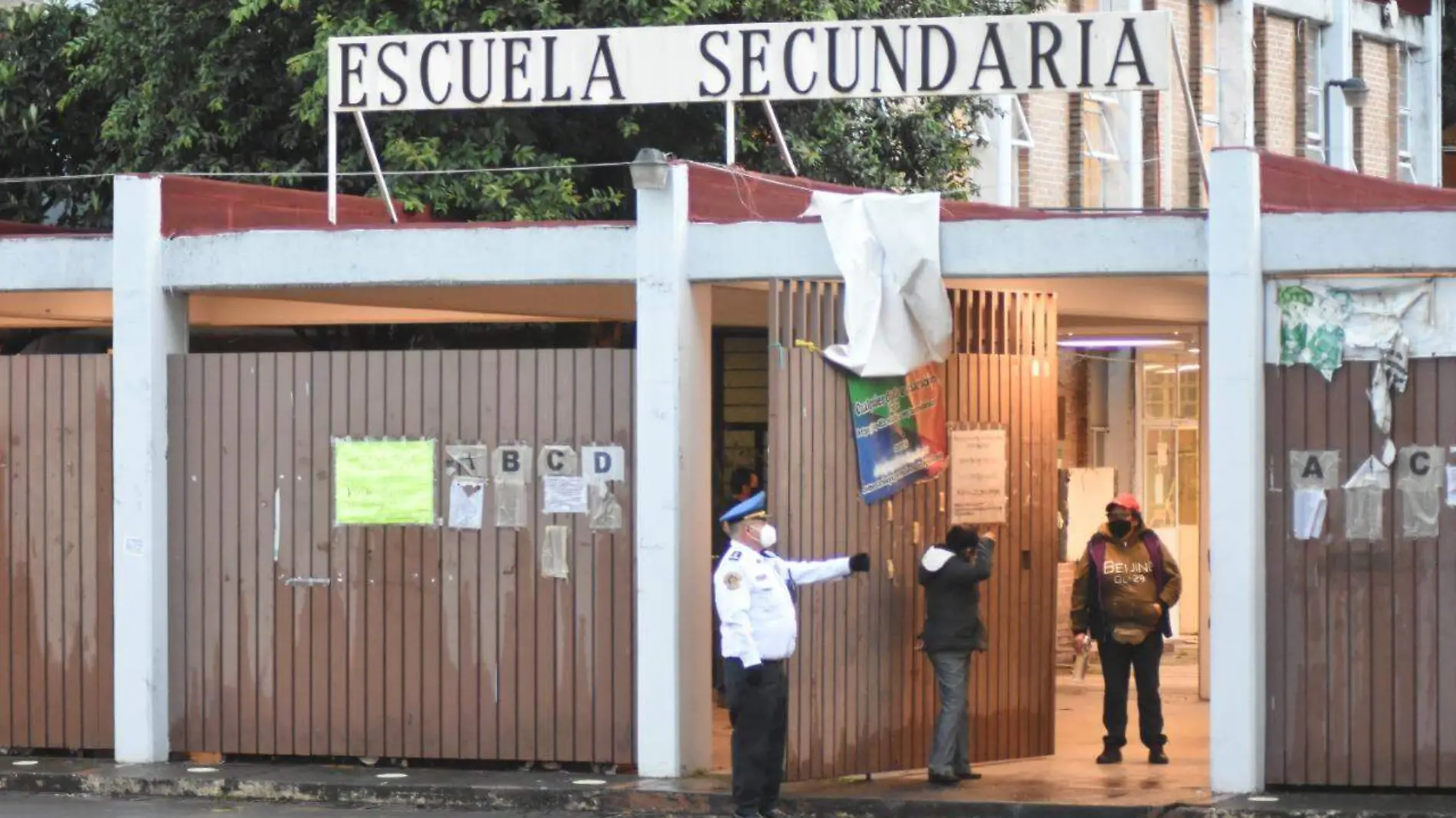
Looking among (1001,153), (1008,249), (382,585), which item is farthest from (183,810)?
(1001,153)

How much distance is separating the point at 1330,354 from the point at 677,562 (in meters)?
3.65

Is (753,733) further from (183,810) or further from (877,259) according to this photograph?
(183,810)

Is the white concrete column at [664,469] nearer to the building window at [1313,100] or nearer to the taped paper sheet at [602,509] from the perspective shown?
the taped paper sheet at [602,509]

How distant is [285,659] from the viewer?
14.0m

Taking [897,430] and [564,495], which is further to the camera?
[564,495]

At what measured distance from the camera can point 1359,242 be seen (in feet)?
40.1

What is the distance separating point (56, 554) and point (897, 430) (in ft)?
16.7

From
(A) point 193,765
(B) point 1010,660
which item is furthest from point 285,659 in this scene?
(B) point 1010,660

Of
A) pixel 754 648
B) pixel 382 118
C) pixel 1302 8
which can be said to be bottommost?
pixel 754 648

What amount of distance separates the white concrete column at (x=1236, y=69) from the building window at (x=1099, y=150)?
1206 mm

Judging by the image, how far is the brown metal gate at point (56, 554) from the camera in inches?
560

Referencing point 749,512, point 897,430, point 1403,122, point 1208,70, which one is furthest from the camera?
point 1403,122

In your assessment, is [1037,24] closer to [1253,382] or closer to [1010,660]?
[1253,382]

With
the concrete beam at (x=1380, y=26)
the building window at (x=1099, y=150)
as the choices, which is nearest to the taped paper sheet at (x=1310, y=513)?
the building window at (x=1099, y=150)
